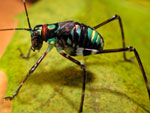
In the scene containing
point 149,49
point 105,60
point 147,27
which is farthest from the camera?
point 147,27

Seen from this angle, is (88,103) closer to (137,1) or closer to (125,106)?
(125,106)

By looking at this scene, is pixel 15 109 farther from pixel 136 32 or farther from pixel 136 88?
pixel 136 32

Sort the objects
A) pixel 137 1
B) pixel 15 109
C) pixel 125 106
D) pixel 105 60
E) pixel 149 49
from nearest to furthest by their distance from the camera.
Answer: pixel 15 109 → pixel 125 106 → pixel 105 60 → pixel 149 49 → pixel 137 1

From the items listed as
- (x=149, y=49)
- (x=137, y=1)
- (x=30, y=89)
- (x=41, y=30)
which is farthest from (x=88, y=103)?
(x=137, y=1)

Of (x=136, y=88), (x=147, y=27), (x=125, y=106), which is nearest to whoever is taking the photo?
(x=125, y=106)

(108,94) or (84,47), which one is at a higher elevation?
(84,47)

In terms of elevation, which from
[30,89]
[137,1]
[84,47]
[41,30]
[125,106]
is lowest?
[125,106]

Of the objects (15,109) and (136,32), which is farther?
(136,32)

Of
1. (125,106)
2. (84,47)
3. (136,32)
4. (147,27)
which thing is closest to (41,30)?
(84,47)

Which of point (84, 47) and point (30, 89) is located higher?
point (84, 47)
